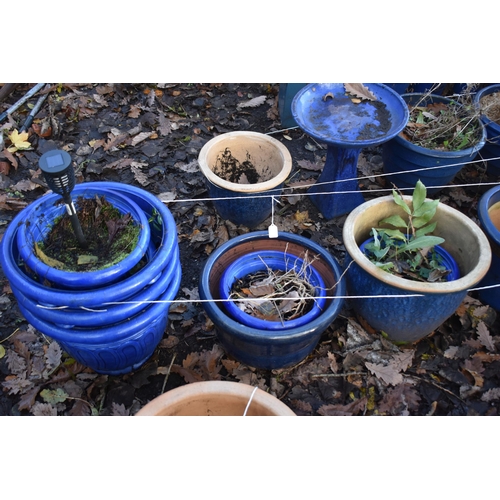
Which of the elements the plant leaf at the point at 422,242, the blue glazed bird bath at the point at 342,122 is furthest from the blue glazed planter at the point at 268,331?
the blue glazed bird bath at the point at 342,122

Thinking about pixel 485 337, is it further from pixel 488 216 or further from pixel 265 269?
pixel 265 269

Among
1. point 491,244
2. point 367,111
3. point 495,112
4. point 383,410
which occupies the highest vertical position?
point 367,111

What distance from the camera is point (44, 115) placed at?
447 centimetres

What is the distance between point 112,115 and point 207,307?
307cm

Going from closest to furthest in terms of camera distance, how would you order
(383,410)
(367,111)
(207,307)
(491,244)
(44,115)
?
(207,307), (383,410), (491,244), (367,111), (44,115)

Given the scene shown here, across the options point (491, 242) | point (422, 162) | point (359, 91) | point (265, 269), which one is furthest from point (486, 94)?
point (265, 269)

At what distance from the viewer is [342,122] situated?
3.45 meters

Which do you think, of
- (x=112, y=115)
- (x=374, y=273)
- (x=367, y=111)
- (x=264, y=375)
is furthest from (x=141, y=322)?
(x=112, y=115)

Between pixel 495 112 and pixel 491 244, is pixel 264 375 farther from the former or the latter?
pixel 495 112

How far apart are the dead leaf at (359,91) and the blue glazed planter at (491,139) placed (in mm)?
978

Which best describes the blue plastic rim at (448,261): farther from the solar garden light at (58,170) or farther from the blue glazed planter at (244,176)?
the solar garden light at (58,170)

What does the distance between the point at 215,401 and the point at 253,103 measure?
12.0ft

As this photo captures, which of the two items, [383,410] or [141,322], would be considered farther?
[383,410]

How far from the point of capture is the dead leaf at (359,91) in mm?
3574
